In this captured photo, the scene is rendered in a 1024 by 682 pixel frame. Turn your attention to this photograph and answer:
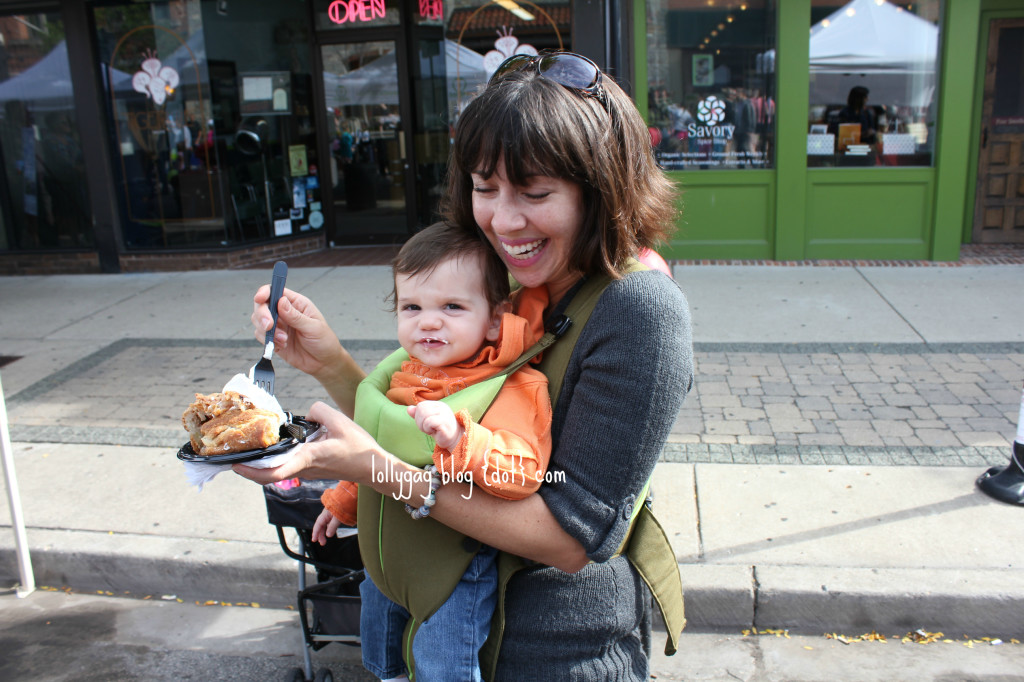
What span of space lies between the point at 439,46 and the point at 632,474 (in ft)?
30.9

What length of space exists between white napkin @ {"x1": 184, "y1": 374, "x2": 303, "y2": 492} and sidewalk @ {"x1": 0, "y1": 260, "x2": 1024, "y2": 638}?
2338 millimetres

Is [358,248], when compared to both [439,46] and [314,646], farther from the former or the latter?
[314,646]

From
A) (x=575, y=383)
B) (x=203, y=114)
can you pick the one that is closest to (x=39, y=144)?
(x=203, y=114)

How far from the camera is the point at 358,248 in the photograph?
10781 mm

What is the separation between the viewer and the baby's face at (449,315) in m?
1.73

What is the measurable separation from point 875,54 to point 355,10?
5.97 m

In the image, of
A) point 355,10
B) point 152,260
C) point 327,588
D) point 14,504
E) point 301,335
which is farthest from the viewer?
point 355,10

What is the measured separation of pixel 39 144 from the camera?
9836mm

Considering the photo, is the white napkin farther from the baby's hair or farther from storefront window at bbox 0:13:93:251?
storefront window at bbox 0:13:93:251

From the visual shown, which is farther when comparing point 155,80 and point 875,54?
point 155,80

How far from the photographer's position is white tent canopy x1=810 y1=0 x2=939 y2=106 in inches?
336

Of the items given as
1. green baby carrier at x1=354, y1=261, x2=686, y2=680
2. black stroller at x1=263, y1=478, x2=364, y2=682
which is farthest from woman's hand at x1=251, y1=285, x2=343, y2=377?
black stroller at x1=263, y1=478, x2=364, y2=682

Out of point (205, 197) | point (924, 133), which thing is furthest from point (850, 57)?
point (205, 197)

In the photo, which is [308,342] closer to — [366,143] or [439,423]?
[439,423]
